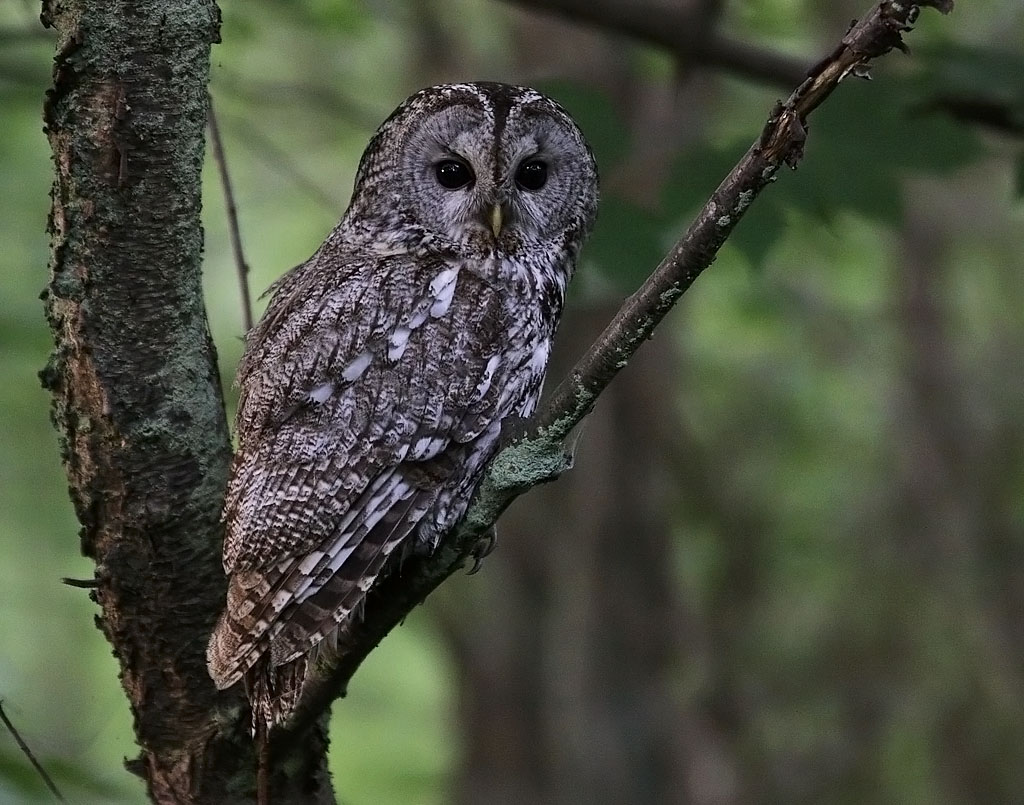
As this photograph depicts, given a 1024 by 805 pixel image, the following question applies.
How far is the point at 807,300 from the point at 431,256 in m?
5.41

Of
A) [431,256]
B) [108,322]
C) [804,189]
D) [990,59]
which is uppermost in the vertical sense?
[990,59]

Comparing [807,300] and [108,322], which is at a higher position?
[807,300]

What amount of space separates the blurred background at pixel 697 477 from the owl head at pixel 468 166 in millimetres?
863

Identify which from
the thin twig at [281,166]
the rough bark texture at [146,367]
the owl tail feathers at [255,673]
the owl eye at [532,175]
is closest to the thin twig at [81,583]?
the rough bark texture at [146,367]

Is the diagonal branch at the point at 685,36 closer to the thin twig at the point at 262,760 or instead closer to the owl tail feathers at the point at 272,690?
the owl tail feathers at the point at 272,690

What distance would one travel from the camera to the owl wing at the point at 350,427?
2609 mm

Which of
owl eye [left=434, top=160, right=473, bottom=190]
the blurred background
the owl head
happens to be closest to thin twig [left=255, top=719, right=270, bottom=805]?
the owl head

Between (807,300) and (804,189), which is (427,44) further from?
(804,189)

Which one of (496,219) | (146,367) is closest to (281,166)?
(496,219)

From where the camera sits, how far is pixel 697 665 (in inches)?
275

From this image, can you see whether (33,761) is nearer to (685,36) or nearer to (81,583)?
(81,583)

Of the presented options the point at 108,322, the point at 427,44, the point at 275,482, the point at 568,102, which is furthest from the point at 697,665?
the point at 108,322

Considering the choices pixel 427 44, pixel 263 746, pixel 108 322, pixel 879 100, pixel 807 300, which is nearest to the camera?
pixel 108 322

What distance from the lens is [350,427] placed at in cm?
285
